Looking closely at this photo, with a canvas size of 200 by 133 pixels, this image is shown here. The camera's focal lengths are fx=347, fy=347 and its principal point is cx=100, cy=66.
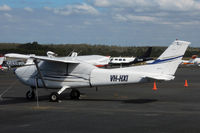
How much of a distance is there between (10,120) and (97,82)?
5653 millimetres

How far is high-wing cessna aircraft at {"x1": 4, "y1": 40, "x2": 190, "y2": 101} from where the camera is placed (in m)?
15.1

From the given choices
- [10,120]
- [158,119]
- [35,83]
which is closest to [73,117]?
[10,120]

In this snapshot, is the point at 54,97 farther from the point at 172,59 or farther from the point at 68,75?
the point at 172,59

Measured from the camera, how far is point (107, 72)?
15789mm

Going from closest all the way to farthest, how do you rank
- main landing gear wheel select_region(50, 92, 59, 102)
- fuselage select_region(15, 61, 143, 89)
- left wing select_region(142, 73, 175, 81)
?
left wing select_region(142, 73, 175, 81)
fuselage select_region(15, 61, 143, 89)
main landing gear wheel select_region(50, 92, 59, 102)

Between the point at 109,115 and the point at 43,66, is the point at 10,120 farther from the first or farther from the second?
the point at 43,66

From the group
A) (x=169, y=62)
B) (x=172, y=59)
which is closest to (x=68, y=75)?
(x=169, y=62)

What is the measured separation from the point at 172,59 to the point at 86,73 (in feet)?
13.2

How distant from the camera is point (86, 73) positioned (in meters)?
16.2

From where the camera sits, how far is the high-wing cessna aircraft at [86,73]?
15.1 metres

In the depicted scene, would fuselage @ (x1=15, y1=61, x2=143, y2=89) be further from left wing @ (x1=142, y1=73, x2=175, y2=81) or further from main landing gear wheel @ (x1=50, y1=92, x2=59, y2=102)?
left wing @ (x1=142, y1=73, x2=175, y2=81)

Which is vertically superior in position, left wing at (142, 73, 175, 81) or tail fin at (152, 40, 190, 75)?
tail fin at (152, 40, 190, 75)

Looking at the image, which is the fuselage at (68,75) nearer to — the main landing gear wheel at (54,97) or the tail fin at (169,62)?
the main landing gear wheel at (54,97)

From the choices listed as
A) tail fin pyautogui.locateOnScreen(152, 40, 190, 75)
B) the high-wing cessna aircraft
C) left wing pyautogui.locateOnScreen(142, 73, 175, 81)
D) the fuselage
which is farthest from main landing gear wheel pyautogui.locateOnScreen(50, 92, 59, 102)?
tail fin pyautogui.locateOnScreen(152, 40, 190, 75)
